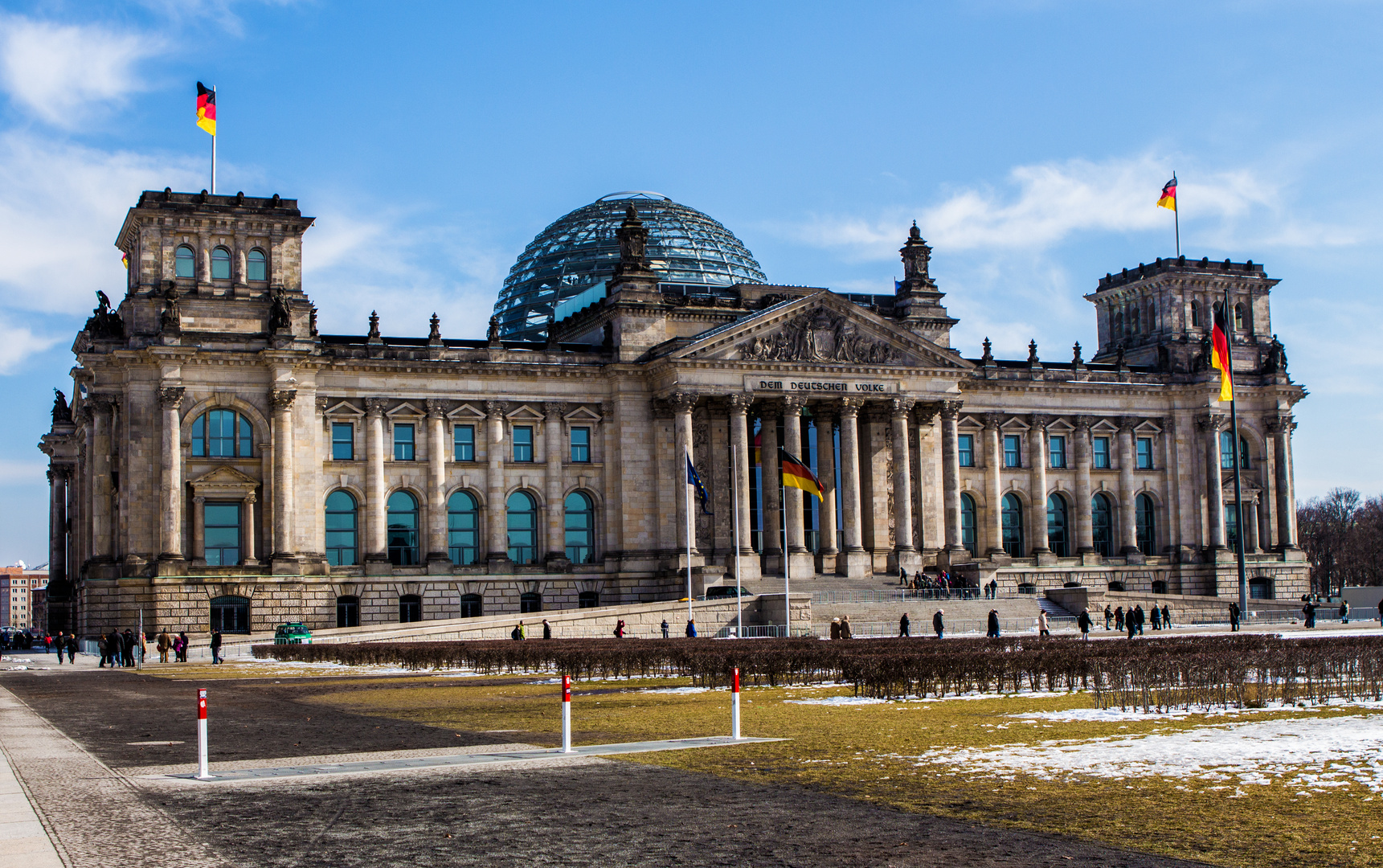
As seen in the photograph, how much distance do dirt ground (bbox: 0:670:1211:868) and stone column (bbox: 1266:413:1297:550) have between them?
87.6 meters

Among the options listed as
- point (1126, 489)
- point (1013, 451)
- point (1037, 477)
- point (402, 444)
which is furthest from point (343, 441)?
point (1126, 489)

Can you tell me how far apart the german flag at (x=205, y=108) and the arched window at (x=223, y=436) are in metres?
14.6

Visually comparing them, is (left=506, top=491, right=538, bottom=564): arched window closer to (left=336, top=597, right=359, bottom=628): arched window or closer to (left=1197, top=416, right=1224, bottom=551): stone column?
(left=336, top=597, right=359, bottom=628): arched window

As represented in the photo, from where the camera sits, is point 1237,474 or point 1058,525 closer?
point 1237,474

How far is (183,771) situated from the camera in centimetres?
2048

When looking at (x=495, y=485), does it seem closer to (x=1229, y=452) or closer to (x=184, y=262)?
(x=184, y=262)

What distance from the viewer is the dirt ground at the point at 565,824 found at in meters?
13.9

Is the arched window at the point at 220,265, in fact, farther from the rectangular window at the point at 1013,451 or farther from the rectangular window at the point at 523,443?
the rectangular window at the point at 1013,451

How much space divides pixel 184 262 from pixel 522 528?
23.3 metres

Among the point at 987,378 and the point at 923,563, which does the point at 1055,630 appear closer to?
the point at 923,563

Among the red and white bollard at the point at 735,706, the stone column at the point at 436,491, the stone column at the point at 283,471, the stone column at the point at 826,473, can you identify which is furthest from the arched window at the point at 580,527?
the red and white bollard at the point at 735,706

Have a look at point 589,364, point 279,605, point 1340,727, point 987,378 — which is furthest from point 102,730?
point 987,378

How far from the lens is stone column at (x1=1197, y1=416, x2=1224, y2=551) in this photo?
98.2 meters

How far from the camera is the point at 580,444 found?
282ft
